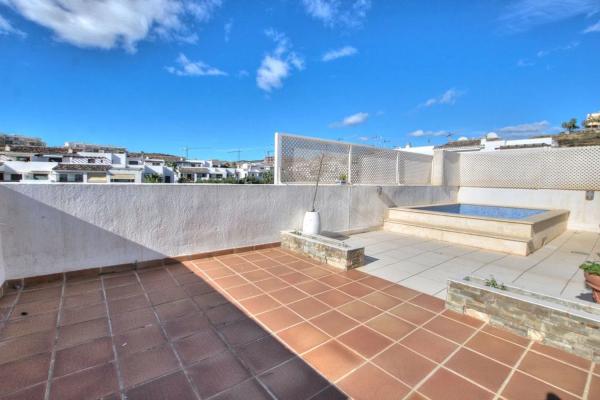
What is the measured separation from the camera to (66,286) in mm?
3301

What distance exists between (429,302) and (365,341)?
1.27 m

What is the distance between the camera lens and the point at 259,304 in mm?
2998

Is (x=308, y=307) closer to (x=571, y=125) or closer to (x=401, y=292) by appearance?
(x=401, y=292)

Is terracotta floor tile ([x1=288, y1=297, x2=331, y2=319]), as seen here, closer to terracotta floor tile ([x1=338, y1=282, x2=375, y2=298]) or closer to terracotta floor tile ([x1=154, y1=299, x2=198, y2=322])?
terracotta floor tile ([x1=338, y1=282, x2=375, y2=298])

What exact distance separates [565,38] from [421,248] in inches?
496

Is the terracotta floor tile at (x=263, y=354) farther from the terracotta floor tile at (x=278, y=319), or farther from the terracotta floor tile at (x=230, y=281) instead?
the terracotta floor tile at (x=230, y=281)

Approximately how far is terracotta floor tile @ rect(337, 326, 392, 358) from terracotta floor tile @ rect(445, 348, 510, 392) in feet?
1.69

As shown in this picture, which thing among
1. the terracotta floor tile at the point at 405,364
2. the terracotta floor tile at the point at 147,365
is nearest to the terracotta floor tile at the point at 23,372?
the terracotta floor tile at the point at 147,365

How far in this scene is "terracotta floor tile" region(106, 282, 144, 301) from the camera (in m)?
3.09

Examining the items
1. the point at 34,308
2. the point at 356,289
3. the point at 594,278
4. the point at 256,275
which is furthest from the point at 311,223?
the point at 34,308

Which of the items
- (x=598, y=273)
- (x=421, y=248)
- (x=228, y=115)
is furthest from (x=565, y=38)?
(x=228, y=115)

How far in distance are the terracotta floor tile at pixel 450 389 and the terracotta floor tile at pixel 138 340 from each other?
214cm

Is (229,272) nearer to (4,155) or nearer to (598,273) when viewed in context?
(598,273)

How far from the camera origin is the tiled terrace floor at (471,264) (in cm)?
368
